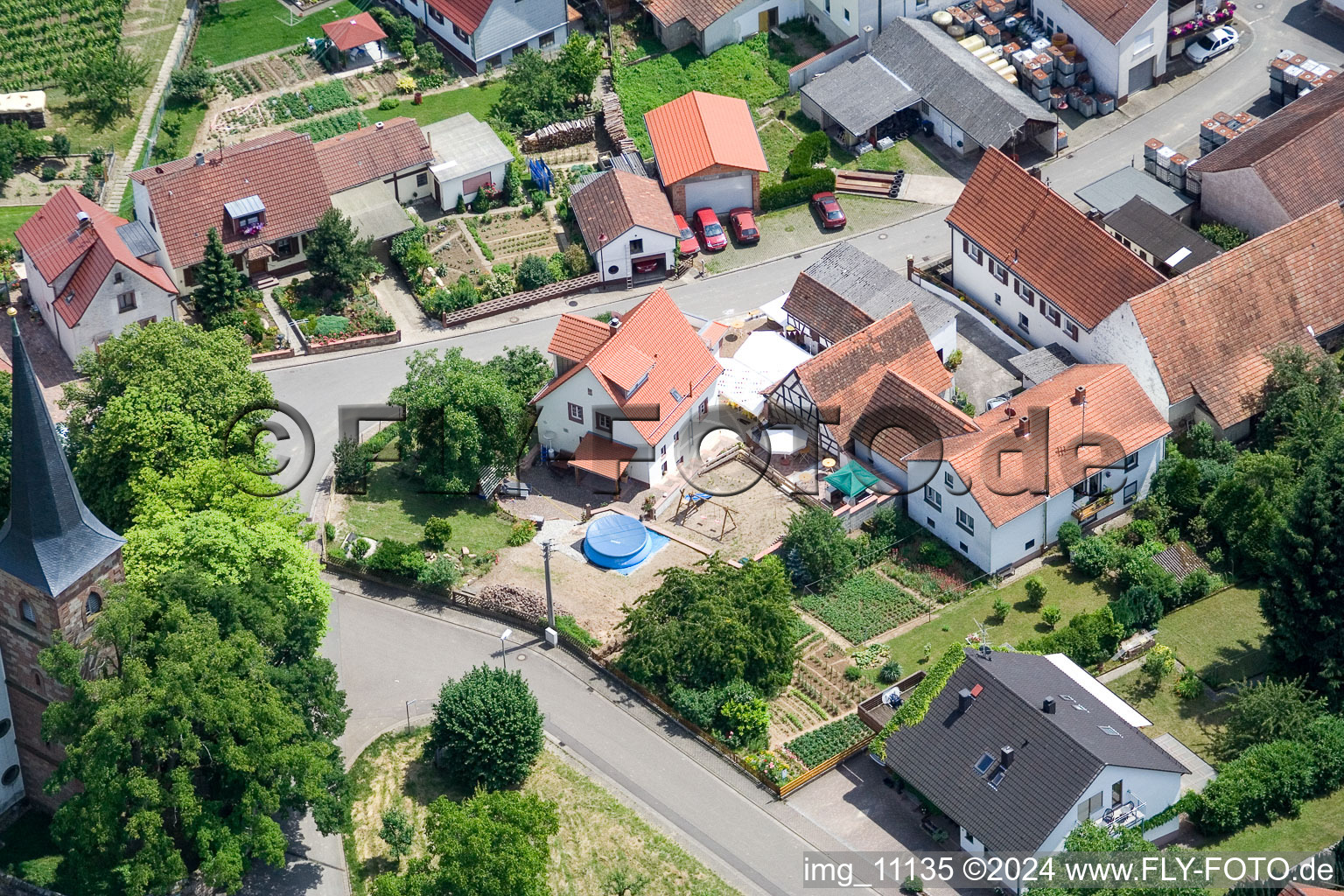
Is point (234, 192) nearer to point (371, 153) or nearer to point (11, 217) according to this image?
point (371, 153)

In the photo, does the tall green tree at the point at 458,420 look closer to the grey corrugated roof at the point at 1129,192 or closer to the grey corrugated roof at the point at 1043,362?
the grey corrugated roof at the point at 1043,362

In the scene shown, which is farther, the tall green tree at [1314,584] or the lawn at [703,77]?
the lawn at [703,77]

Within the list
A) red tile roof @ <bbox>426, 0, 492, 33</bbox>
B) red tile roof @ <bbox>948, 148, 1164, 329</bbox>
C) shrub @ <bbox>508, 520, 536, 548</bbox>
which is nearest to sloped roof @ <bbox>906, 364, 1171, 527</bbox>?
red tile roof @ <bbox>948, 148, 1164, 329</bbox>

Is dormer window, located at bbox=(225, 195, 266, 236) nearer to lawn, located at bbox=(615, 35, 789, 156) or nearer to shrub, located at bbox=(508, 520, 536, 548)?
lawn, located at bbox=(615, 35, 789, 156)

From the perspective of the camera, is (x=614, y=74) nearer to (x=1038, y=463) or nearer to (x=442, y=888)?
(x=1038, y=463)

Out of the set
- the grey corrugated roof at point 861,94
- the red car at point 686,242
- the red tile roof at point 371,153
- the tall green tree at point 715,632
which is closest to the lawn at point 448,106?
the red tile roof at point 371,153

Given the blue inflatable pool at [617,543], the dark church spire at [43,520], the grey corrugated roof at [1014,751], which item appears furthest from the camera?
the blue inflatable pool at [617,543]

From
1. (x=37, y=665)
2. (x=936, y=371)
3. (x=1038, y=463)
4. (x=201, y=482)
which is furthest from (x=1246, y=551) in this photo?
(x=37, y=665)
